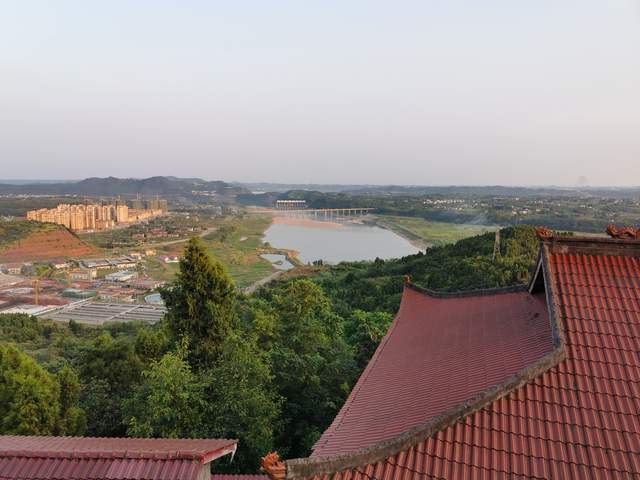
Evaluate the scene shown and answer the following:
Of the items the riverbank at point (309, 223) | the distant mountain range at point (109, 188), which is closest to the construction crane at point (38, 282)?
the riverbank at point (309, 223)

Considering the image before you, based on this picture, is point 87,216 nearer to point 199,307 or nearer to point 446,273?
point 446,273

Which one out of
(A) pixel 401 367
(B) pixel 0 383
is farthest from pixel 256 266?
(A) pixel 401 367

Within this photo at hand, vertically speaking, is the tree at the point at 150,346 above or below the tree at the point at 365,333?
above

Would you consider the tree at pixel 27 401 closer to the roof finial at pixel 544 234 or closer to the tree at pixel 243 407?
the tree at pixel 243 407

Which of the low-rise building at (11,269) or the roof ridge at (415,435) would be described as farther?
the low-rise building at (11,269)

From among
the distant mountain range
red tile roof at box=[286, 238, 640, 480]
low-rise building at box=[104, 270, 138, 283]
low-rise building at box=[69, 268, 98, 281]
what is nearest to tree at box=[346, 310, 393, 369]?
red tile roof at box=[286, 238, 640, 480]

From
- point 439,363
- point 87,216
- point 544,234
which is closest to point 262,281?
point 439,363
